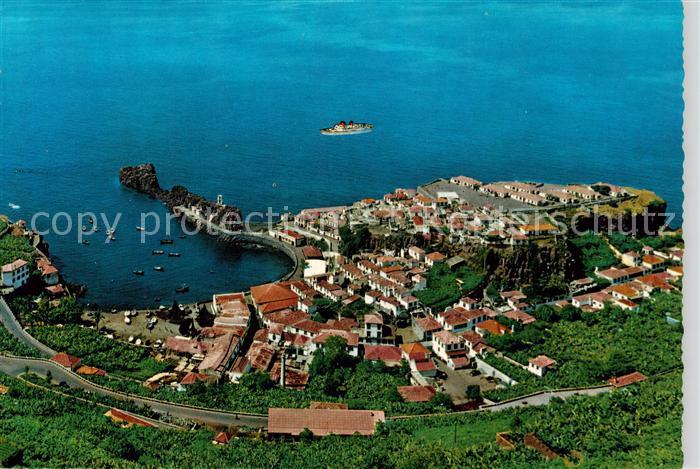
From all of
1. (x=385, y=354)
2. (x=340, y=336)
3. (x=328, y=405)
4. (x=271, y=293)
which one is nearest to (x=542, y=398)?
(x=385, y=354)

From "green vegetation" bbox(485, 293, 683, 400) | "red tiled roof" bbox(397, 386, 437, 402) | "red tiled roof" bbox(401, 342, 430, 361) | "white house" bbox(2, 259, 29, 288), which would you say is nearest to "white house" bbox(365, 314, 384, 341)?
"red tiled roof" bbox(401, 342, 430, 361)

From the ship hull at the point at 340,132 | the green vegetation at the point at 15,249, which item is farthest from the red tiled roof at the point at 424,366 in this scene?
the ship hull at the point at 340,132

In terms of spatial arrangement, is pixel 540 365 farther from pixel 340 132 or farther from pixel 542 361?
pixel 340 132

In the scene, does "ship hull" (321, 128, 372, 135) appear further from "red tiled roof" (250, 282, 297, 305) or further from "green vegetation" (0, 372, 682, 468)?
"green vegetation" (0, 372, 682, 468)

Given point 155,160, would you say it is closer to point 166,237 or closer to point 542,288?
point 166,237

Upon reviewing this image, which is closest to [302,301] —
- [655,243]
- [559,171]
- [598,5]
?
[655,243]

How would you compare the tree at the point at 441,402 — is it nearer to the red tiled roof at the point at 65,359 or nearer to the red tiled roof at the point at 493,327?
the red tiled roof at the point at 493,327
